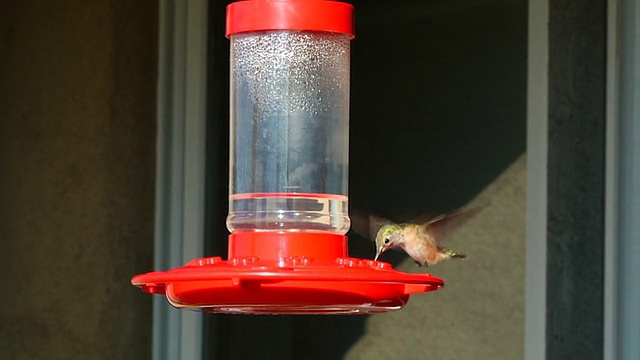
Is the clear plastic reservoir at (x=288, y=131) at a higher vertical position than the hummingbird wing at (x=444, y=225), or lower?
higher

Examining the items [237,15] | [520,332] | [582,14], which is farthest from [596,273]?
[237,15]

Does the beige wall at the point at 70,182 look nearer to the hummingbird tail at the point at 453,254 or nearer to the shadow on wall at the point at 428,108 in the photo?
the shadow on wall at the point at 428,108

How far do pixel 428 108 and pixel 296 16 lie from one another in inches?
57.5

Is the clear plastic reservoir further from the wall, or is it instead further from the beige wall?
the beige wall

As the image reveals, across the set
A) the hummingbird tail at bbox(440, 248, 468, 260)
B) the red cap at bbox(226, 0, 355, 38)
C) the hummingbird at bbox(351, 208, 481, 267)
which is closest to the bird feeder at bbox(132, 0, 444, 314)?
the red cap at bbox(226, 0, 355, 38)

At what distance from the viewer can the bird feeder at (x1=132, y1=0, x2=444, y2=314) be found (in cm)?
162

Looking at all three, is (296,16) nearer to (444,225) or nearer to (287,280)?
(287,280)

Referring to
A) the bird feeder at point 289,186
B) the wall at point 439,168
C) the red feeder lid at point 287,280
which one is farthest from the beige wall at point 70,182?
the red feeder lid at point 287,280

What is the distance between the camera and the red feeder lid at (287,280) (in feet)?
5.19

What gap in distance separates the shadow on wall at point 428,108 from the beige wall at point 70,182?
1.76 ft

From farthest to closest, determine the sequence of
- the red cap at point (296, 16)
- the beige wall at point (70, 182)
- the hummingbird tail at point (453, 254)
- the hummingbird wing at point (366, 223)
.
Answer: the beige wall at point (70, 182), the hummingbird wing at point (366, 223), the hummingbird tail at point (453, 254), the red cap at point (296, 16)

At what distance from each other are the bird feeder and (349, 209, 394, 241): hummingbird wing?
→ 2.84 feet

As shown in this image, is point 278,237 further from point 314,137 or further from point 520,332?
point 520,332

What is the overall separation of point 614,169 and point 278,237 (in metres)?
1.46
